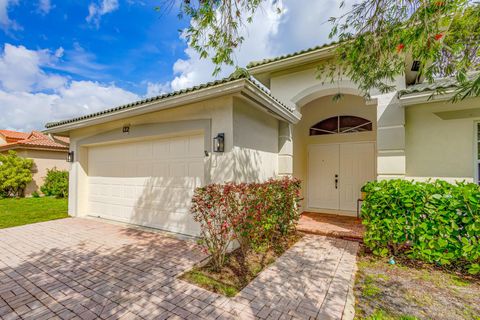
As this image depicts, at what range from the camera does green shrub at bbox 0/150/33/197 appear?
1360cm

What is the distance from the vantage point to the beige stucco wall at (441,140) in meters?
5.34

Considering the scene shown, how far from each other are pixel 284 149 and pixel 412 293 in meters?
4.73

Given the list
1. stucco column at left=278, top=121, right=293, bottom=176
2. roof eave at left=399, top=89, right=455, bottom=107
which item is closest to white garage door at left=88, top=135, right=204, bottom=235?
stucco column at left=278, top=121, right=293, bottom=176

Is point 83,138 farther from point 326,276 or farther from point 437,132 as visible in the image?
point 437,132

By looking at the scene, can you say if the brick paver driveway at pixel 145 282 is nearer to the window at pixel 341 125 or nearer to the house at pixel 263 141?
the house at pixel 263 141

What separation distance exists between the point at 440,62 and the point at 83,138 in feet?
34.4

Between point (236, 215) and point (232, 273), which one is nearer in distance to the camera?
point (232, 273)

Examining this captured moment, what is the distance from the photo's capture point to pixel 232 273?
3941mm

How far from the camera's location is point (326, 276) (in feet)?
12.6

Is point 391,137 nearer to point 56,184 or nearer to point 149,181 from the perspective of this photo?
point 149,181

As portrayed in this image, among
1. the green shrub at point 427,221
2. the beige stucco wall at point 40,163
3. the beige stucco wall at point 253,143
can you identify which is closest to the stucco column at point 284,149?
the beige stucco wall at point 253,143

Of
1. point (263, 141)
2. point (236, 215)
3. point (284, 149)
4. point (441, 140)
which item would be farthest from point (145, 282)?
point (441, 140)

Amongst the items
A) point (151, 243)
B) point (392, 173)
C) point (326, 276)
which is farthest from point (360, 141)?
point (151, 243)

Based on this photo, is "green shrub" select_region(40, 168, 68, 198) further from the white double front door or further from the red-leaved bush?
the white double front door
